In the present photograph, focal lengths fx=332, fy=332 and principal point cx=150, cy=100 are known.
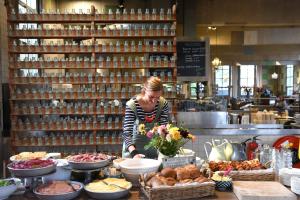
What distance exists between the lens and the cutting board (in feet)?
6.70

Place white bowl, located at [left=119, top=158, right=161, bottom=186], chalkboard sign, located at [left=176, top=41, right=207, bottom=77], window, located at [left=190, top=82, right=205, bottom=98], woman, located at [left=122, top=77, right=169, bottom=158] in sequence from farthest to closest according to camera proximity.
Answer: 1. window, located at [left=190, top=82, right=205, bottom=98]
2. chalkboard sign, located at [left=176, top=41, right=207, bottom=77]
3. woman, located at [left=122, top=77, right=169, bottom=158]
4. white bowl, located at [left=119, top=158, right=161, bottom=186]

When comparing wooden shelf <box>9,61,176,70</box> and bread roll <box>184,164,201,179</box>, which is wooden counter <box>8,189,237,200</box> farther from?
wooden shelf <box>9,61,176,70</box>

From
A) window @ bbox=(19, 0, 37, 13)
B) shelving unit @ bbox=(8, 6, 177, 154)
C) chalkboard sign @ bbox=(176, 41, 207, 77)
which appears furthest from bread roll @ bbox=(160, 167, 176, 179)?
window @ bbox=(19, 0, 37, 13)

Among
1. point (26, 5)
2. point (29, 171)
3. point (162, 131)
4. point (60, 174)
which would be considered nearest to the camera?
point (29, 171)

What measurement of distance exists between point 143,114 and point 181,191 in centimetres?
143

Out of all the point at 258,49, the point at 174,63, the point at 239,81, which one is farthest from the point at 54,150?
the point at 239,81

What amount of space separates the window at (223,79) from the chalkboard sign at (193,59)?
21.6 ft

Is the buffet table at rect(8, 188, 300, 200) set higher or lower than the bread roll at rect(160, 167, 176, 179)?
lower

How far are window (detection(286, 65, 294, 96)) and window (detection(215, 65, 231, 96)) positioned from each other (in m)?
2.55

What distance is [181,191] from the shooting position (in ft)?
6.84

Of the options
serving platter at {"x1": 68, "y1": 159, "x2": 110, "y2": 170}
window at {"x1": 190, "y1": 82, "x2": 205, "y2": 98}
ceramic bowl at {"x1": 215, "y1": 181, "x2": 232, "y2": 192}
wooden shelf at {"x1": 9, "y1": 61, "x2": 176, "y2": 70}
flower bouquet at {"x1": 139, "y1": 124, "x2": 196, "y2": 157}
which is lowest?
ceramic bowl at {"x1": 215, "y1": 181, "x2": 232, "y2": 192}

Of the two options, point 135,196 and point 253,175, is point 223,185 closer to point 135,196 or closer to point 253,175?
point 253,175

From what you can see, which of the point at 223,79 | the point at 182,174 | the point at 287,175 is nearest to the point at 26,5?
the point at 182,174

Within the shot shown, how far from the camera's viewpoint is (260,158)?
2.85m
